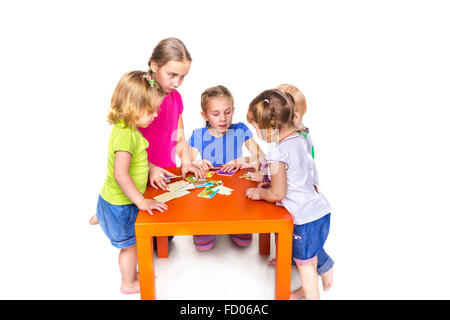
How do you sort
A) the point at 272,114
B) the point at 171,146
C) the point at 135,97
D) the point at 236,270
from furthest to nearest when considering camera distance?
the point at 171,146 → the point at 236,270 → the point at 135,97 → the point at 272,114

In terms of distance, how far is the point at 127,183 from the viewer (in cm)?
273

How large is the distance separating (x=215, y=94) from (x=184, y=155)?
581 mm

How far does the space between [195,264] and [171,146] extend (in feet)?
3.39

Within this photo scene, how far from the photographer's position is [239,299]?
10.2 ft

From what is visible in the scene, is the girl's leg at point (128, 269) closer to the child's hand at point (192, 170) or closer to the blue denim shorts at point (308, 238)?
the child's hand at point (192, 170)

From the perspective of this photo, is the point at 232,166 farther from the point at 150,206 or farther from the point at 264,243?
the point at 150,206

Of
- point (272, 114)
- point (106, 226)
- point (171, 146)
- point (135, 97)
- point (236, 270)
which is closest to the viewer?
point (272, 114)

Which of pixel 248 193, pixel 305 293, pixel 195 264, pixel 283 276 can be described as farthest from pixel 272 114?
pixel 195 264

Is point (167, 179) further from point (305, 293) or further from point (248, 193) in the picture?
point (305, 293)

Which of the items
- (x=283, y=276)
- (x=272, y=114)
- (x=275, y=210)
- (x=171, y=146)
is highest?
(x=272, y=114)

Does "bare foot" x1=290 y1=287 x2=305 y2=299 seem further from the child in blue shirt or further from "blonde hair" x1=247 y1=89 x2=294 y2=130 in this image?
"blonde hair" x1=247 y1=89 x2=294 y2=130

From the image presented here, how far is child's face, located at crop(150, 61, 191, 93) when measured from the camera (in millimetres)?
3105

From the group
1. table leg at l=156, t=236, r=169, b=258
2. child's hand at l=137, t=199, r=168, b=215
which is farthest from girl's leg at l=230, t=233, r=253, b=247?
child's hand at l=137, t=199, r=168, b=215

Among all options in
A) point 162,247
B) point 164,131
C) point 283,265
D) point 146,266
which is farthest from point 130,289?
point 164,131
